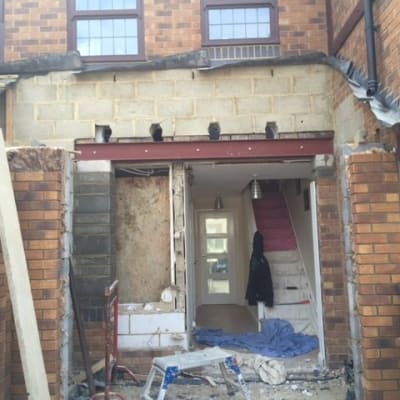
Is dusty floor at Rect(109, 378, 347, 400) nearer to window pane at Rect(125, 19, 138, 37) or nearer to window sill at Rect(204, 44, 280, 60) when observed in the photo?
window sill at Rect(204, 44, 280, 60)

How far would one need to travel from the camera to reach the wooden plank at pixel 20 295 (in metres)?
3.02

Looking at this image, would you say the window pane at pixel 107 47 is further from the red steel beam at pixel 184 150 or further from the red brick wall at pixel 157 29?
the red steel beam at pixel 184 150

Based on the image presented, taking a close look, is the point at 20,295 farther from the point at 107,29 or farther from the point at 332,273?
the point at 107,29

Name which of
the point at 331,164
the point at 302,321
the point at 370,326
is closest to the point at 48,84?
the point at 331,164

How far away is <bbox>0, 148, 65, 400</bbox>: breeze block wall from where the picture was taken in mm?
3609

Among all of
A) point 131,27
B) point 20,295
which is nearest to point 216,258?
point 131,27

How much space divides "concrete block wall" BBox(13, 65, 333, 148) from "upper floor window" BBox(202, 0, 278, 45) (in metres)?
0.60

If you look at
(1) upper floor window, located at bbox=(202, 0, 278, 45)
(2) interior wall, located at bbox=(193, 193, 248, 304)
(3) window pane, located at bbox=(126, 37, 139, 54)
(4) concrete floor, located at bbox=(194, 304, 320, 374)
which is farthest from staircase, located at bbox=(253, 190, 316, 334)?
(3) window pane, located at bbox=(126, 37, 139, 54)

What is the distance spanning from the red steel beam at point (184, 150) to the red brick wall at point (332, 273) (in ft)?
2.18

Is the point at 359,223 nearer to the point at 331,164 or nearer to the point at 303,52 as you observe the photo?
the point at 331,164

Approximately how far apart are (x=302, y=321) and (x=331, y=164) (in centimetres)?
312

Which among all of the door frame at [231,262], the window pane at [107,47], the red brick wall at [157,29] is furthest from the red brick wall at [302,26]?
the door frame at [231,262]

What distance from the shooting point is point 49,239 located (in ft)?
12.0

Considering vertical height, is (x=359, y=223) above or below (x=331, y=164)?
below
